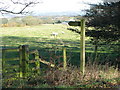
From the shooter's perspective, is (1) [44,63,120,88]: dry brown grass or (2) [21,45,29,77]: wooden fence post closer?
(1) [44,63,120,88]: dry brown grass

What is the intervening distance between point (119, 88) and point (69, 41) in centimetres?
1254

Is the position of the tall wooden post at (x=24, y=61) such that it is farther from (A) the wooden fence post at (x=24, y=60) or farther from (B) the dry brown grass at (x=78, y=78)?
(B) the dry brown grass at (x=78, y=78)

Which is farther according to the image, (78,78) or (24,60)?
(24,60)

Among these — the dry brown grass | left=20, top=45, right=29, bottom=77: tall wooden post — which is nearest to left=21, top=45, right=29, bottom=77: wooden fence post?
left=20, top=45, right=29, bottom=77: tall wooden post

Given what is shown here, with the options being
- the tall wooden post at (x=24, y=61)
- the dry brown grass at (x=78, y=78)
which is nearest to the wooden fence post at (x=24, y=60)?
the tall wooden post at (x=24, y=61)

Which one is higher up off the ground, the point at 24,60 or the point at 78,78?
the point at 24,60

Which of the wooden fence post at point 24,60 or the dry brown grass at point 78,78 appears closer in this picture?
the dry brown grass at point 78,78

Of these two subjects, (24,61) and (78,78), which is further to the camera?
(24,61)

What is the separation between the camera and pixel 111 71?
859 centimetres

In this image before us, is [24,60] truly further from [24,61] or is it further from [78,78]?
[78,78]

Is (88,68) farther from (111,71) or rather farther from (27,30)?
(27,30)

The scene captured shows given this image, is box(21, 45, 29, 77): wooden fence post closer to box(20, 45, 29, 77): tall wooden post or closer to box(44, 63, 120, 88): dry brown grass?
box(20, 45, 29, 77): tall wooden post

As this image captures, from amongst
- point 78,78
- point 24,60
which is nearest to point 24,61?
point 24,60

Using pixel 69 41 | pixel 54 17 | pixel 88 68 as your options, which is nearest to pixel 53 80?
pixel 88 68
